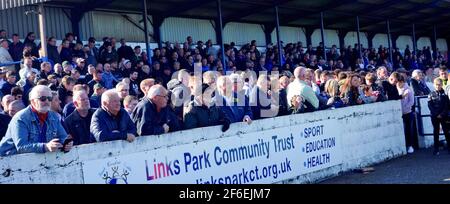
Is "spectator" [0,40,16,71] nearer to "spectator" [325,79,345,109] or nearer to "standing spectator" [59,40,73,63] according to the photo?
"standing spectator" [59,40,73,63]

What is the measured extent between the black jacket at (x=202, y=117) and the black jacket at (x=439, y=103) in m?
6.24

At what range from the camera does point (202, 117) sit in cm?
909

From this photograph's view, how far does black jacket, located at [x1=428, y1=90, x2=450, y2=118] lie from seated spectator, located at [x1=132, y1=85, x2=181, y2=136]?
292 inches

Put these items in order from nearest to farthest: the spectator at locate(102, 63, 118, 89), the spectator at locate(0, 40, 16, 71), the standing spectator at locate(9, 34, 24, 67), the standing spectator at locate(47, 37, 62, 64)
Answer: the spectator at locate(102, 63, 118, 89), the spectator at locate(0, 40, 16, 71), the standing spectator at locate(47, 37, 62, 64), the standing spectator at locate(9, 34, 24, 67)

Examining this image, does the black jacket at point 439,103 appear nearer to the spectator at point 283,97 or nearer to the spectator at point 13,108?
the spectator at point 283,97

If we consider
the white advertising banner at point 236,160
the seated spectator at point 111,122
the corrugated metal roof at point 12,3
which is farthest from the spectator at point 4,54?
the seated spectator at point 111,122

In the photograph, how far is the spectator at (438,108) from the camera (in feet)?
44.4

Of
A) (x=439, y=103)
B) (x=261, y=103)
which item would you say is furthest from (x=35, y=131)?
(x=439, y=103)

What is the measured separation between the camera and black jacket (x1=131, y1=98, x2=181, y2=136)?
8070mm

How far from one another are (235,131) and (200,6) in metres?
12.9

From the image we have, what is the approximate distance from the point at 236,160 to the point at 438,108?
6.34 meters

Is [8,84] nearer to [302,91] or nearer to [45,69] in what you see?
[45,69]

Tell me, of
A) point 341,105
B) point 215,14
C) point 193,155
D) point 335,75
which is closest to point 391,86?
point 335,75

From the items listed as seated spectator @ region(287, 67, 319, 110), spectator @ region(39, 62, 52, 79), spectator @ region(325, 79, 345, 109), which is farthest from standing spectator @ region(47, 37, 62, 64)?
spectator @ region(325, 79, 345, 109)
